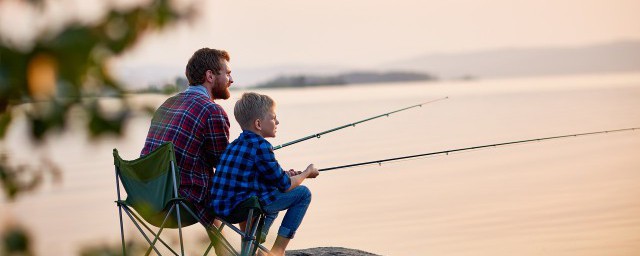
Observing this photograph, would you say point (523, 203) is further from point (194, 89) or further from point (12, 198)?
point (12, 198)

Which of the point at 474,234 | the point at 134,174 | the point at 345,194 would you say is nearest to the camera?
the point at 134,174

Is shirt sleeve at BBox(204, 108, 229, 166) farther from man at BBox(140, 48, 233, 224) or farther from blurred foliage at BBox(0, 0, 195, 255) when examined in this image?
blurred foliage at BBox(0, 0, 195, 255)

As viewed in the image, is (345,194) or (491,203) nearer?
(491,203)

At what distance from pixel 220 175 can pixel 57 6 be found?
2946 millimetres

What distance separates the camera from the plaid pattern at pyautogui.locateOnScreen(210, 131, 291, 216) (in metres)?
3.76

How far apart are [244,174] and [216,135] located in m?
0.25

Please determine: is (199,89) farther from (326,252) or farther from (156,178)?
(326,252)

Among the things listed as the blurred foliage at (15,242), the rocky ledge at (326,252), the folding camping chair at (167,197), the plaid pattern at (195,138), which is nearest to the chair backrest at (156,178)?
the folding camping chair at (167,197)

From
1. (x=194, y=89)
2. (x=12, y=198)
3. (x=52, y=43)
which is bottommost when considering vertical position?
(x=12, y=198)

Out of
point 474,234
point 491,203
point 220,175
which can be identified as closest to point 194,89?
point 220,175

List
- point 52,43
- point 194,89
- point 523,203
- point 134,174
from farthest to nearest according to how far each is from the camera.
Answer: point 523,203
point 194,89
point 134,174
point 52,43

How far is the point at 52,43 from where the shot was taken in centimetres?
86

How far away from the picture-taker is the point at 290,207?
13.1ft

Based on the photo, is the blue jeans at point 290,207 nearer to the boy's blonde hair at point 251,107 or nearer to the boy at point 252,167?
the boy at point 252,167
